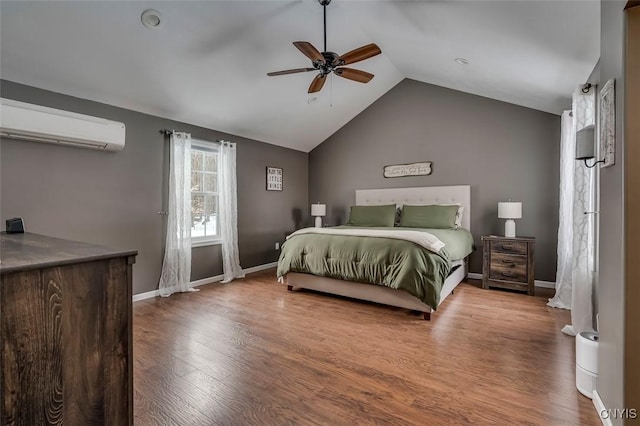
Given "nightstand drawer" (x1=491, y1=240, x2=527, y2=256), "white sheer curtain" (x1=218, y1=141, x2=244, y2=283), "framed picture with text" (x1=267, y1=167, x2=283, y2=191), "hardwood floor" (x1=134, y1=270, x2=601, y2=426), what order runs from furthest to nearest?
"framed picture with text" (x1=267, y1=167, x2=283, y2=191)
"white sheer curtain" (x1=218, y1=141, x2=244, y2=283)
"nightstand drawer" (x1=491, y1=240, x2=527, y2=256)
"hardwood floor" (x1=134, y1=270, x2=601, y2=426)

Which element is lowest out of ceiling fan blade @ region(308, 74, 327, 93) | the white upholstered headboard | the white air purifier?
the white air purifier

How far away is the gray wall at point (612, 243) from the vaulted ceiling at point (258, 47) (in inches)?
27.8

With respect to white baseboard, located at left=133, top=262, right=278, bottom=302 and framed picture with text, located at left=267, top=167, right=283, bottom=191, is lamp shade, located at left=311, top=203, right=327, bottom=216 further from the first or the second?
white baseboard, located at left=133, top=262, right=278, bottom=302

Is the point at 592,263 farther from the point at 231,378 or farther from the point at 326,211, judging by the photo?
the point at 326,211

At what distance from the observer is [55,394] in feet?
3.13

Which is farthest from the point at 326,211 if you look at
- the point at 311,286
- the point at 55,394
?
the point at 55,394

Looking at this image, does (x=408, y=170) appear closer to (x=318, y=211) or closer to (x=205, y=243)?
(x=318, y=211)

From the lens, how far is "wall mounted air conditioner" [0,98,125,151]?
253cm

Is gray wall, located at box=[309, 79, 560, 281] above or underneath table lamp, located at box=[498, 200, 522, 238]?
above

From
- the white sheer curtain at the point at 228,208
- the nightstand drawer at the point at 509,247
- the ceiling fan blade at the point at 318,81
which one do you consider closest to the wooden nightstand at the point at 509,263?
the nightstand drawer at the point at 509,247

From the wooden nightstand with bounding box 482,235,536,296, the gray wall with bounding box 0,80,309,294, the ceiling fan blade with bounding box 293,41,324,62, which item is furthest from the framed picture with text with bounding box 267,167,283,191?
the wooden nightstand with bounding box 482,235,536,296

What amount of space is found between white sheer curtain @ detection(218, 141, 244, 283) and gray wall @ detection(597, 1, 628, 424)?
399 centimetres

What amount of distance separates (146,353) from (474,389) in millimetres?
2243

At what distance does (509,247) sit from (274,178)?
3.75 metres
